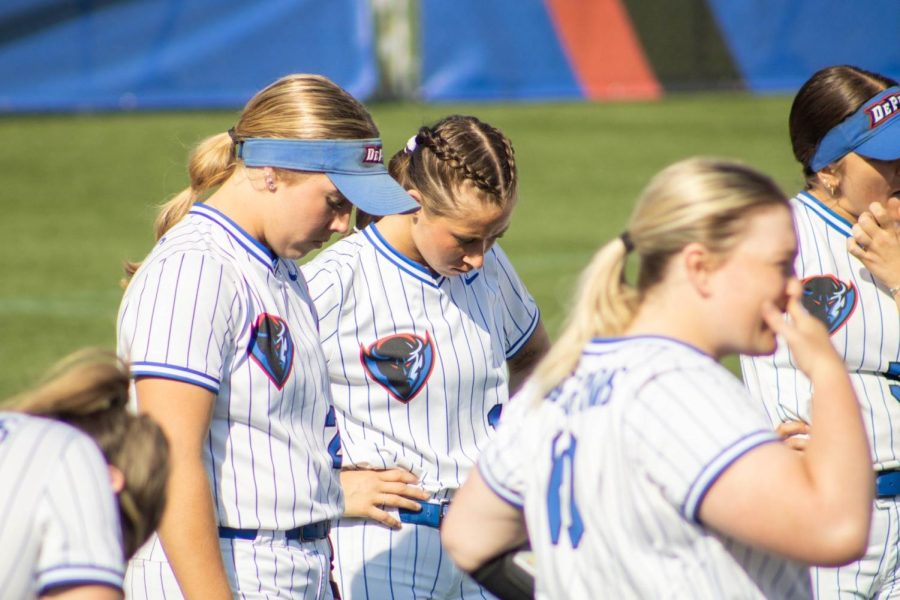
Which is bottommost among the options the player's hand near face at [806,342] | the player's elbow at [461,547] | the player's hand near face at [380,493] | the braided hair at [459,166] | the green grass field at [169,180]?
the green grass field at [169,180]

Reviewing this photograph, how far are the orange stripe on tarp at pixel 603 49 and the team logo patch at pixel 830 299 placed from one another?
14.3 m

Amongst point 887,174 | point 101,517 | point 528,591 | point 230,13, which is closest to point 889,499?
point 887,174

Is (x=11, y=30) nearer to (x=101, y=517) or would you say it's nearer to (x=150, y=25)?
(x=150, y=25)

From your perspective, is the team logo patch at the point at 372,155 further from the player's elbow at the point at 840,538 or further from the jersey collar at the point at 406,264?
the player's elbow at the point at 840,538

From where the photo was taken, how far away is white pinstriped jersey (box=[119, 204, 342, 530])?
2.99m

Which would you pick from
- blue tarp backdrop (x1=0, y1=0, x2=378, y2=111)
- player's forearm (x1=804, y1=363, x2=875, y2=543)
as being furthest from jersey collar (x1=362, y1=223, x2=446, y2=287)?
blue tarp backdrop (x1=0, y1=0, x2=378, y2=111)

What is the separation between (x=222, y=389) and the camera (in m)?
3.08

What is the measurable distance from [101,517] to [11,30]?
15.4m

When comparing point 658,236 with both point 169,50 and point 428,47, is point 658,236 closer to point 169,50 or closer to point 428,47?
point 169,50

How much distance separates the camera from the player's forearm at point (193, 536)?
9.52 ft

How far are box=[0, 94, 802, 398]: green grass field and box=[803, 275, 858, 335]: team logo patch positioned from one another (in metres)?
5.67

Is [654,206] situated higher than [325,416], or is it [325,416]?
[654,206]

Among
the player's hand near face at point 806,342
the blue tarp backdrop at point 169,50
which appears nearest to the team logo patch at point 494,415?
the player's hand near face at point 806,342

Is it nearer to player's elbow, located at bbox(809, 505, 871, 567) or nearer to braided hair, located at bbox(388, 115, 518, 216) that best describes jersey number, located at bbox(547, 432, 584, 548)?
player's elbow, located at bbox(809, 505, 871, 567)
